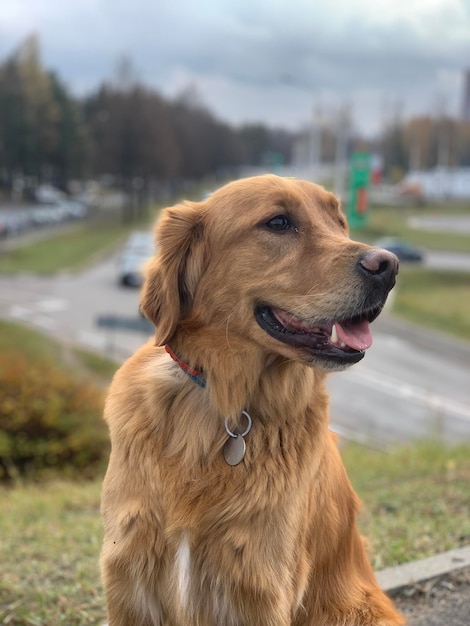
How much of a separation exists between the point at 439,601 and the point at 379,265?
2.04m

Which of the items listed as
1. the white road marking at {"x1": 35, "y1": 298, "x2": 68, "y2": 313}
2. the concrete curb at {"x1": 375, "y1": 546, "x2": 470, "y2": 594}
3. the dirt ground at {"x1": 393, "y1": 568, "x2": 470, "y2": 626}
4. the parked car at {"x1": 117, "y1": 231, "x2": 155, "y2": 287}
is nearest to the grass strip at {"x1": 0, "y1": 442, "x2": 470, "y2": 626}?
the concrete curb at {"x1": 375, "y1": 546, "x2": 470, "y2": 594}

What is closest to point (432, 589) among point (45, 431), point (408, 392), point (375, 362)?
point (45, 431)

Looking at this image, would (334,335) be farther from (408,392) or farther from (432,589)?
(408,392)

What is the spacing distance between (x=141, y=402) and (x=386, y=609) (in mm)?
1376

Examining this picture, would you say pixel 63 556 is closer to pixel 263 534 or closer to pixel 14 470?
pixel 263 534

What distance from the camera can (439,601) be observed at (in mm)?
3648

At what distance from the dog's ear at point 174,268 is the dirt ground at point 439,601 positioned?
1.97 meters

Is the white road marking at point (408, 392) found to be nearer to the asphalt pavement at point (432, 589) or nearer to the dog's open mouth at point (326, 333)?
the asphalt pavement at point (432, 589)

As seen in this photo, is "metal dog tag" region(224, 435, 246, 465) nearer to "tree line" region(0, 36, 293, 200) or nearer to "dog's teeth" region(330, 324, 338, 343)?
"dog's teeth" region(330, 324, 338, 343)

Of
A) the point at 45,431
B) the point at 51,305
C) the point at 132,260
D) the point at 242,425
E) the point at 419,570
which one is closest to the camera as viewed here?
the point at 242,425

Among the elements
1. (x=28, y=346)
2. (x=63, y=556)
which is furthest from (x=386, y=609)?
(x=28, y=346)

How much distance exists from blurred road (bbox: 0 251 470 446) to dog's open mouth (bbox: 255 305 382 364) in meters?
8.77

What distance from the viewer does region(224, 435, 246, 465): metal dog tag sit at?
268cm

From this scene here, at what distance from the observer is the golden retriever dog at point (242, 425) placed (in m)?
2.61
